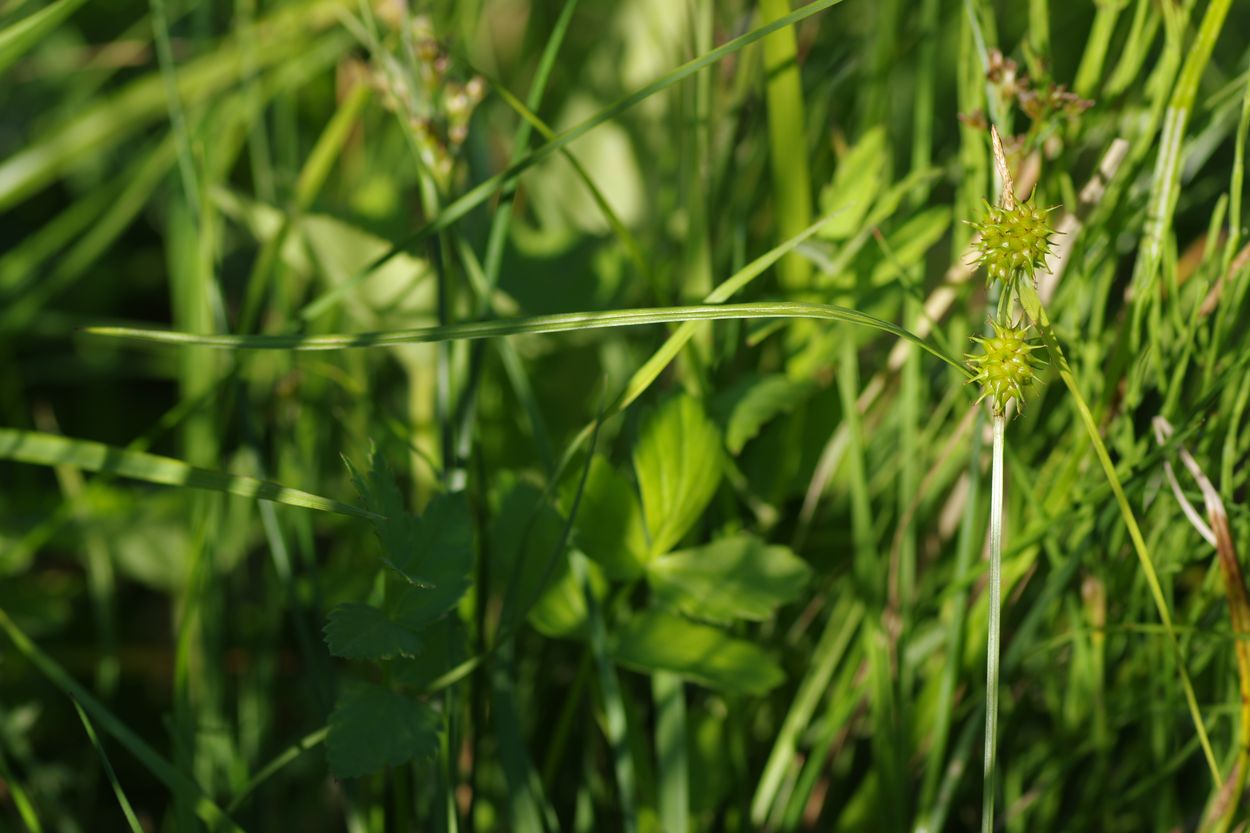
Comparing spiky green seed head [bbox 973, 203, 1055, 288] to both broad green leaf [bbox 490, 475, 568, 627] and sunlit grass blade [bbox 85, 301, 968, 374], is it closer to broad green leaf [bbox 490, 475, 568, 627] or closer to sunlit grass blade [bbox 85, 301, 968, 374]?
sunlit grass blade [bbox 85, 301, 968, 374]

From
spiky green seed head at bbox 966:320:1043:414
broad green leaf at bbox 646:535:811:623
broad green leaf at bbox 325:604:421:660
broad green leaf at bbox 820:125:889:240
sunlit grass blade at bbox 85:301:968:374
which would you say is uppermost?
broad green leaf at bbox 820:125:889:240

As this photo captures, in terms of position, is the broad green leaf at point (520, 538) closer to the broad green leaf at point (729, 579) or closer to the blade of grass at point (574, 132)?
the broad green leaf at point (729, 579)

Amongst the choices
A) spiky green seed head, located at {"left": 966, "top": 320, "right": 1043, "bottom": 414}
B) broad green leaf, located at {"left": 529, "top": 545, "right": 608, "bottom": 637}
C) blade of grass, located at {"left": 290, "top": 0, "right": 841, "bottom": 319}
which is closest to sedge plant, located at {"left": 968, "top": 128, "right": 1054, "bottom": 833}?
spiky green seed head, located at {"left": 966, "top": 320, "right": 1043, "bottom": 414}

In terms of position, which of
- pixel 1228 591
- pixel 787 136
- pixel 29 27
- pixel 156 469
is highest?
pixel 29 27

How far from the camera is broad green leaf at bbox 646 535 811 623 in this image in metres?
0.63

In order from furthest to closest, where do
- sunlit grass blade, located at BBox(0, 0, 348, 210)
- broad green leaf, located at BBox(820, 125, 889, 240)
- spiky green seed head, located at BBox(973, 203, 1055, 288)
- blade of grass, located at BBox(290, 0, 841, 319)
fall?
1. sunlit grass blade, located at BBox(0, 0, 348, 210)
2. broad green leaf, located at BBox(820, 125, 889, 240)
3. blade of grass, located at BBox(290, 0, 841, 319)
4. spiky green seed head, located at BBox(973, 203, 1055, 288)

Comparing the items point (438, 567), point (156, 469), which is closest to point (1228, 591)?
point (438, 567)

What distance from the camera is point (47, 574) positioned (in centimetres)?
105

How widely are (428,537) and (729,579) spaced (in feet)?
0.67

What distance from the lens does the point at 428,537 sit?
1.78ft

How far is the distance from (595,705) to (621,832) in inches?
4.2

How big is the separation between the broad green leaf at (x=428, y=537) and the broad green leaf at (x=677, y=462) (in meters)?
0.13

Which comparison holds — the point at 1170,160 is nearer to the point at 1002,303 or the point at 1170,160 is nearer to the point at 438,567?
the point at 1002,303

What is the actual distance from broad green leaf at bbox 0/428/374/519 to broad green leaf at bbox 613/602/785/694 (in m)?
0.23
